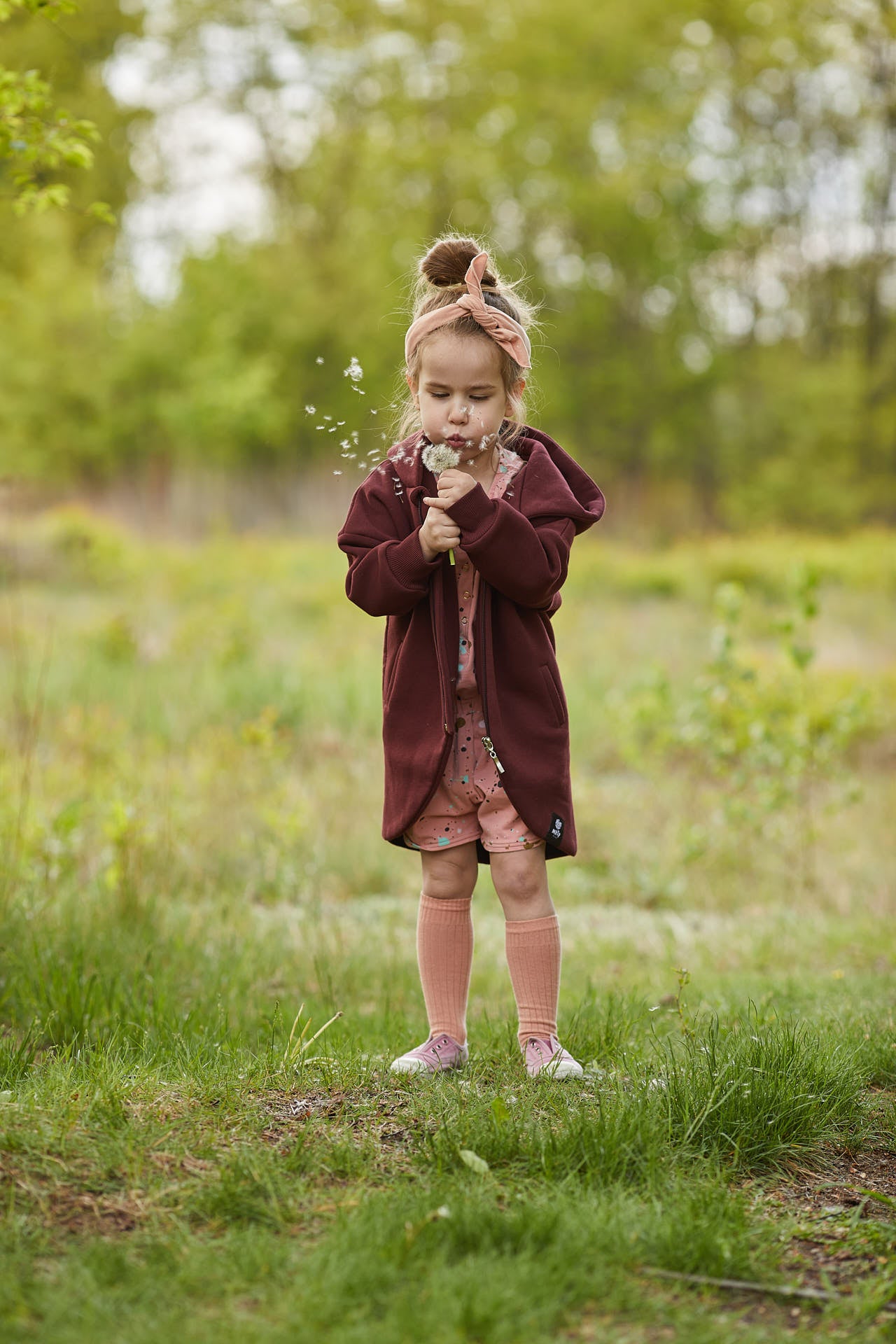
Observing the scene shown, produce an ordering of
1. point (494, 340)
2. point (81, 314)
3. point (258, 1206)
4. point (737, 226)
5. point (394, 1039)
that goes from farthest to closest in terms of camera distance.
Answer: point (737, 226)
point (81, 314)
point (394, 1039)
point (494, 340)
point (258, 1206)

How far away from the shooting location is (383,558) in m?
2.93

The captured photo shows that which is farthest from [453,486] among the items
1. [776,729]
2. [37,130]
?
[776,729]

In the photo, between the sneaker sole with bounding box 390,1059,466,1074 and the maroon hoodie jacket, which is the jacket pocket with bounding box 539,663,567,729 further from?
Result: the sneaker sole with bounding box 390,1059,466,1074

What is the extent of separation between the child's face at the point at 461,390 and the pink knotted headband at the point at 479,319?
31 millimetres

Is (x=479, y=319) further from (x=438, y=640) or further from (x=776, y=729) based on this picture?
(x=776, y=729)

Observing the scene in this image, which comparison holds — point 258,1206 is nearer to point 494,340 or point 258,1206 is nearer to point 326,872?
point 494,340

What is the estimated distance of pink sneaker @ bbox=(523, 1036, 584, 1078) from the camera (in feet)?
9.39

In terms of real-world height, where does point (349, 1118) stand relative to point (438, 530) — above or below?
below

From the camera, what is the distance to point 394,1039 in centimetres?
346

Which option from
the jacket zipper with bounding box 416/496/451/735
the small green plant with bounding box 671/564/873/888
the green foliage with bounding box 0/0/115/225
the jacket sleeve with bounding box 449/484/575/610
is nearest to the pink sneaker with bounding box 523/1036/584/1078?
the jacket zipper with bounding box 416/496/451/735

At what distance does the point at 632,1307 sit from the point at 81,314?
25.1m

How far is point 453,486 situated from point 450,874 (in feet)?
3.14

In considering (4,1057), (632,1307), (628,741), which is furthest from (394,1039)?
(628,741)

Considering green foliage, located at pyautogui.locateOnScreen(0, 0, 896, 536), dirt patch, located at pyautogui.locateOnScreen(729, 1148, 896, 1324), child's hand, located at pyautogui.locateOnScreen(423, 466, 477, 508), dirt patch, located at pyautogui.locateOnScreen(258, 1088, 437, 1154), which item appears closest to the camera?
dirt patch, located at pyautogui.locateOnScreen(729, 1148, 896, 1324)
